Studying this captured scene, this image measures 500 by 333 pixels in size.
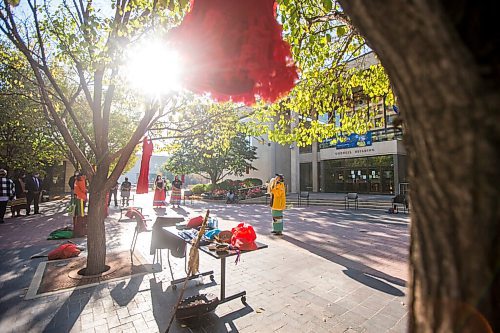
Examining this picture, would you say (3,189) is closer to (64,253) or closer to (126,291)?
(64,253)

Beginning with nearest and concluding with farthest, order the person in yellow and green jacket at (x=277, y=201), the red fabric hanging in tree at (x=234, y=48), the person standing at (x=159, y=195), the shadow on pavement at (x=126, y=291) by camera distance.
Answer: the red fabric hanging in tree at (x=234, y=48), the shadow on pavement at (x=126, y=291), the person in yellow and green jacket at (x=277, y=201), the person standing at (x=159, y=195)

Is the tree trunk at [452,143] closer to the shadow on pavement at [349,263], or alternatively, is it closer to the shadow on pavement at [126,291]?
the shadow on pavement at [126,291]

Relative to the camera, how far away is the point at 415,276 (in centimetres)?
85

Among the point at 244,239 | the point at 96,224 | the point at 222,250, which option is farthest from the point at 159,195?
the point at 222,250

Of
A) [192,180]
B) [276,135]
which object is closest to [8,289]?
[276,135]

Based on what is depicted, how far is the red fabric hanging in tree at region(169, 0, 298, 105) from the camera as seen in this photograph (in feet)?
5.18

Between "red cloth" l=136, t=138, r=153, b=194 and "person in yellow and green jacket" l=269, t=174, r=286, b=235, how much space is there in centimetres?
411

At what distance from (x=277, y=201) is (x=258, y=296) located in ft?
14.9

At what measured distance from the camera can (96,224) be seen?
5.38m

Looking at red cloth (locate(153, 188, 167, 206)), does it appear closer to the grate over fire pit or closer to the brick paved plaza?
the brick paved plaza

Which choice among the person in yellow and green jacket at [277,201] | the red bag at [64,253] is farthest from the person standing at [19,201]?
the person in yellow and green jacket at [277,201]

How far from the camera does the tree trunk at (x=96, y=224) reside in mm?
5242

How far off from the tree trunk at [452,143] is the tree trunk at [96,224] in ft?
18.3

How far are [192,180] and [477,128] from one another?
8089 cm
